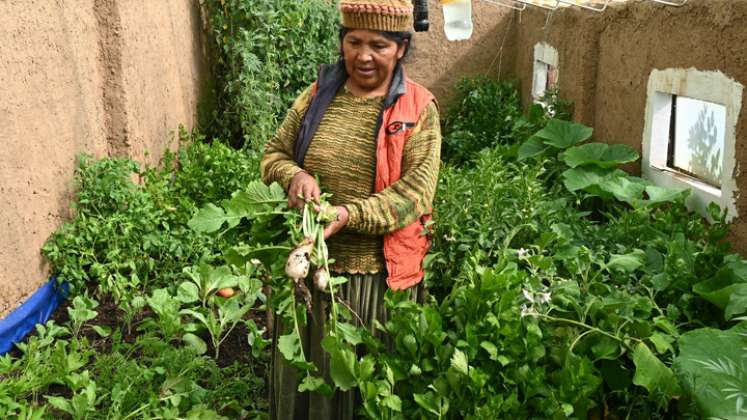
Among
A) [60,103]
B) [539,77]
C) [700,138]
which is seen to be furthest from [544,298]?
[539,77]

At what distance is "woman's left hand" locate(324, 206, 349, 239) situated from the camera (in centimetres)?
270

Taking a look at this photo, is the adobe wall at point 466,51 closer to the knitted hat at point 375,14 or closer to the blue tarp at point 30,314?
the blue tarp at point 30,314

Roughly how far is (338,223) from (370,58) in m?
0.56

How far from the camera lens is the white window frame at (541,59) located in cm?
697

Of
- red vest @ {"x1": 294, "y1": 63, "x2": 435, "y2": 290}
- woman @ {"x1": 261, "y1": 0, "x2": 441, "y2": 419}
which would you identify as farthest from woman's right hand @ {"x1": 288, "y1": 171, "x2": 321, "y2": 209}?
red vest @ {"x1": 294, "y1": 63, "x2": 435, "y2": 290}

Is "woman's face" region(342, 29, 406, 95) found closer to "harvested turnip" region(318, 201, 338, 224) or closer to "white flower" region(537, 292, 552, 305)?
"harvested turnip" region(318, 201, 338, 224)

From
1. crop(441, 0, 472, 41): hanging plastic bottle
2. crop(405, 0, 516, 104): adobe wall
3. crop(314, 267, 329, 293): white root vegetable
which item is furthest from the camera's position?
crop(405, 0, 516, 104): adobe wall

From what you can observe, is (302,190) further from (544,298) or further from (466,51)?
(466,51)

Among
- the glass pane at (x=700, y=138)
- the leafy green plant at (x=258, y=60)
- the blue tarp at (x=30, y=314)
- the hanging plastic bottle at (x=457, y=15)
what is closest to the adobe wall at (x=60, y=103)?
the blue tarp at (x=30, y=314)

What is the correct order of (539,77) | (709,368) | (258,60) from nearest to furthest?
1. (709,368)
2. (258,60)
3. (539,77)

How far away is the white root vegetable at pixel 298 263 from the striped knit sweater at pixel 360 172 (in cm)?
23

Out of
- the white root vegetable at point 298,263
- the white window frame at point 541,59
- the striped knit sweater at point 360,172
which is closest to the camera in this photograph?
the white root vegetable at point 298,263

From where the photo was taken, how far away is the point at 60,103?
4375mm

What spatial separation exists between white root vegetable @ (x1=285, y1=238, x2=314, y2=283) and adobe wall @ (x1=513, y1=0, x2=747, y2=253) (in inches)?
82.9
